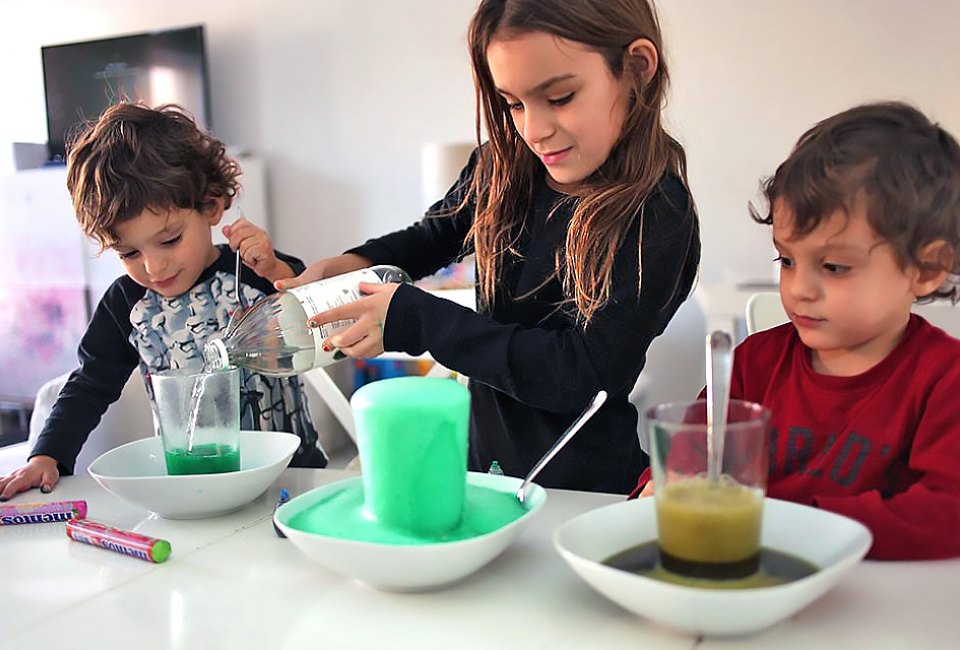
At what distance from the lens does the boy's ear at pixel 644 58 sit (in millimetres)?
1005

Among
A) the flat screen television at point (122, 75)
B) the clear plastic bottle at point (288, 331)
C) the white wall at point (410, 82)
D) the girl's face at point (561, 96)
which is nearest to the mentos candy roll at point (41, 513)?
the clear plastic bottle at point (288, 331)

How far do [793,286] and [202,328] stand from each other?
0.85m

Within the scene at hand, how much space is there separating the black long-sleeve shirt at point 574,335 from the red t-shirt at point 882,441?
14 cm

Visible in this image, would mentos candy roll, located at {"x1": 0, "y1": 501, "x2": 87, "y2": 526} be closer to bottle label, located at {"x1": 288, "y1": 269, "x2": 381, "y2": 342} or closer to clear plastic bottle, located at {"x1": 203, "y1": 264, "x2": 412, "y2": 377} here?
clear plastic bottle, located at {"x1": 203, "y1": 264, "x2": 412, "y2": 377}

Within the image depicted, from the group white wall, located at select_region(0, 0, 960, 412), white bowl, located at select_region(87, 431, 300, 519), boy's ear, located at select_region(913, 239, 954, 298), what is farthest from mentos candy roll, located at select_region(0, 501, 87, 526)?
white wall, located at select_region(0, 0, 960, 412)

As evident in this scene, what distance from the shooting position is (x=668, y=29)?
9.70ft

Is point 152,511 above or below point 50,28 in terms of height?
below

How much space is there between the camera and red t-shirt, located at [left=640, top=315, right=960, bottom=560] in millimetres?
763

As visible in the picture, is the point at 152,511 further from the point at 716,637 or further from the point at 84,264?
the point at 84,264

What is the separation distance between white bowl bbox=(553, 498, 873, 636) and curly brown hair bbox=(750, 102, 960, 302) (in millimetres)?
286

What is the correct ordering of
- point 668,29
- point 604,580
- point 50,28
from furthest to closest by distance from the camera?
point 50,28, point 668,29, point 604,580

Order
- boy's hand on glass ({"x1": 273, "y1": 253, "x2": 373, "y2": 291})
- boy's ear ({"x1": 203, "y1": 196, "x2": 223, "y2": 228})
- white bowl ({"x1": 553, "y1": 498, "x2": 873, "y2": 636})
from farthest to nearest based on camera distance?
boy's ear ({"x1": 203, "y1": 196, "x2": 223, "y2": 228})
boy's hand on glass ({"x1": 273, "y1": 253, "x2": 373, "y2": 291})
white bowl ({"x1": 553, "y1": 498, "x2": 873, "y2": 636})

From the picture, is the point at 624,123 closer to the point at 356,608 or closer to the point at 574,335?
the point at 574,335

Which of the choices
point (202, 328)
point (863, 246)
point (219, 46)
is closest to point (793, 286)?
point (863, 246)
